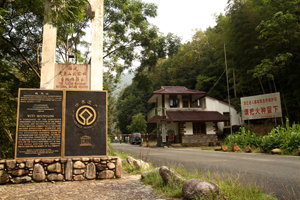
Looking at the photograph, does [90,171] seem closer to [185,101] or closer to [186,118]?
[186,118]

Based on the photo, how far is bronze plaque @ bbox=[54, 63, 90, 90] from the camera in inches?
255

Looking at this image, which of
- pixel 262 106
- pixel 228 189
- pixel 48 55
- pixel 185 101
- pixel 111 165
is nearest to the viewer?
pixel 228 189

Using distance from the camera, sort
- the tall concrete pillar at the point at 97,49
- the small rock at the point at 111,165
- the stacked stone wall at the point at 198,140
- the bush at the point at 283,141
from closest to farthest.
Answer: the small rock at the point at 111,165 → the tall concrete pillar at the point at 97,49 → the bush at the point at 283,141 → the stacked stone wall at the point at 198,140

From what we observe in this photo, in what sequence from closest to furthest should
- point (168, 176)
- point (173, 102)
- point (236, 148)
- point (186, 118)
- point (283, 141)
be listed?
1. point (168, 176)
2. point (283, 141)
3. point (236, 148)
4. point (186, 118)
5. point (173, 102)

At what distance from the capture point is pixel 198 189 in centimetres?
322

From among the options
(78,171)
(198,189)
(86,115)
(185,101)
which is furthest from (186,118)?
(198,189)

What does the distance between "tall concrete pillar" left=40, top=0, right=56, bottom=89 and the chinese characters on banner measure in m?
14.9

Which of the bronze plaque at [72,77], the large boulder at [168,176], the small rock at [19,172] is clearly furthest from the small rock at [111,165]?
the bronze plaque at [72,77]

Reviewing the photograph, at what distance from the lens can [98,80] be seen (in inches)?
261

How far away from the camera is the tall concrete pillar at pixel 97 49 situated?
21.7 ft

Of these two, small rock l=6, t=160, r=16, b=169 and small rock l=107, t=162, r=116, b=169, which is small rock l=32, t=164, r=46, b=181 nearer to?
small rock l=6, t=160, r=16, b=169

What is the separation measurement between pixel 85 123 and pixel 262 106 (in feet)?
47.4

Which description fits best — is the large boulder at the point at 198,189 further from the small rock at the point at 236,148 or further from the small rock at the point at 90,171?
the small rock at the point at 236,148

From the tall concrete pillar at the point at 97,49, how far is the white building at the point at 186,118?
50.9 ft
